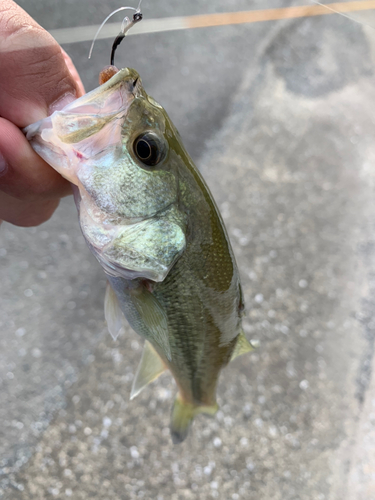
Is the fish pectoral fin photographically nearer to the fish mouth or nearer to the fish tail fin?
the fish mouth

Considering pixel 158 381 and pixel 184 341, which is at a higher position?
pixel 184 341

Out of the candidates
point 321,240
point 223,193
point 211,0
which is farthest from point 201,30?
point 321,240

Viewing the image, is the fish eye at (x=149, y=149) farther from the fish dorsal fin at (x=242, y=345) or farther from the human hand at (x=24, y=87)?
the fish dorsal fin at (x=242, y=345)

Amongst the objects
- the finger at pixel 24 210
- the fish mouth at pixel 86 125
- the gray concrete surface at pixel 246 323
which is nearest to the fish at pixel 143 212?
the fish mouth at pixel 86 125

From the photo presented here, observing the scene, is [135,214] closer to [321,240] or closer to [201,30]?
[321,240]

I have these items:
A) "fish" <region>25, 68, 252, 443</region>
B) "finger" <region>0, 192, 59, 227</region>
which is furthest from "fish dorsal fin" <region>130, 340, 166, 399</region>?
"finger" <region>0, 192, 59, 227</region>
